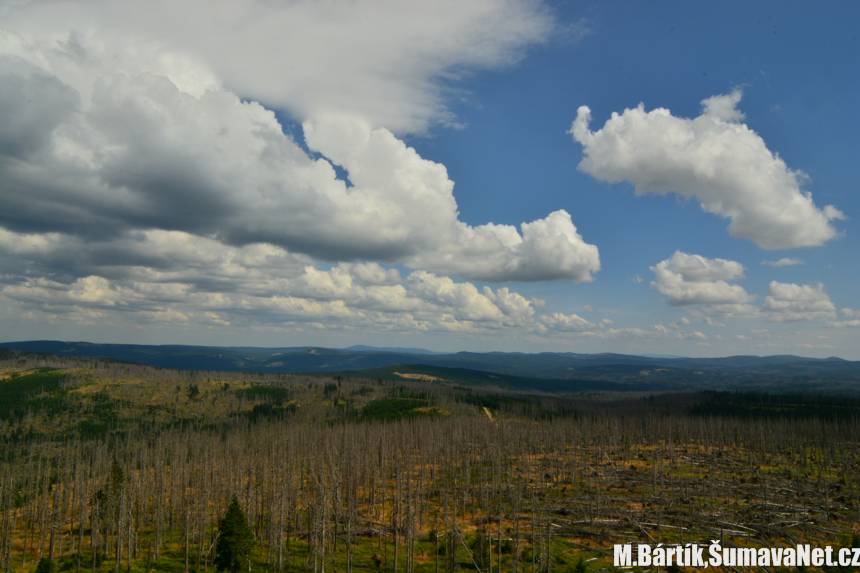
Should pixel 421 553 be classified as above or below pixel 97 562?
above

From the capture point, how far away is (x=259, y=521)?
358ft

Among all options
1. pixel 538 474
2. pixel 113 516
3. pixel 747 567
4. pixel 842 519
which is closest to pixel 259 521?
pixel 113 516

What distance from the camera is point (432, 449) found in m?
165

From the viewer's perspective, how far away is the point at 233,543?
73875mm

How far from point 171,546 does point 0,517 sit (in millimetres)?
59965

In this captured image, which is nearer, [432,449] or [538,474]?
[538,474]

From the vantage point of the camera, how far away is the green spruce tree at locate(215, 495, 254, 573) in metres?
74.0

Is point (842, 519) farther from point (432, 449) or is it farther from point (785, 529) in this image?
point (432, 449)

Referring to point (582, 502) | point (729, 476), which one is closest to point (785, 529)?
point (582, 502)

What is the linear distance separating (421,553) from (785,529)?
237 ft

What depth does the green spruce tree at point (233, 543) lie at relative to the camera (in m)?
74.0

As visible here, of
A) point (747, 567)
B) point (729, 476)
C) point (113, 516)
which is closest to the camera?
point (747, 567)

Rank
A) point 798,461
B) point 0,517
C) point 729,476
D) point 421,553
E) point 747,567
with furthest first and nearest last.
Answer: point 798,461 → point 729,476 → point 0,517 → point 421,553 → point 747,567

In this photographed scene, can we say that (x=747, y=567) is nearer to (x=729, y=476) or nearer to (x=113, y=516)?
(x=729, y=476)
